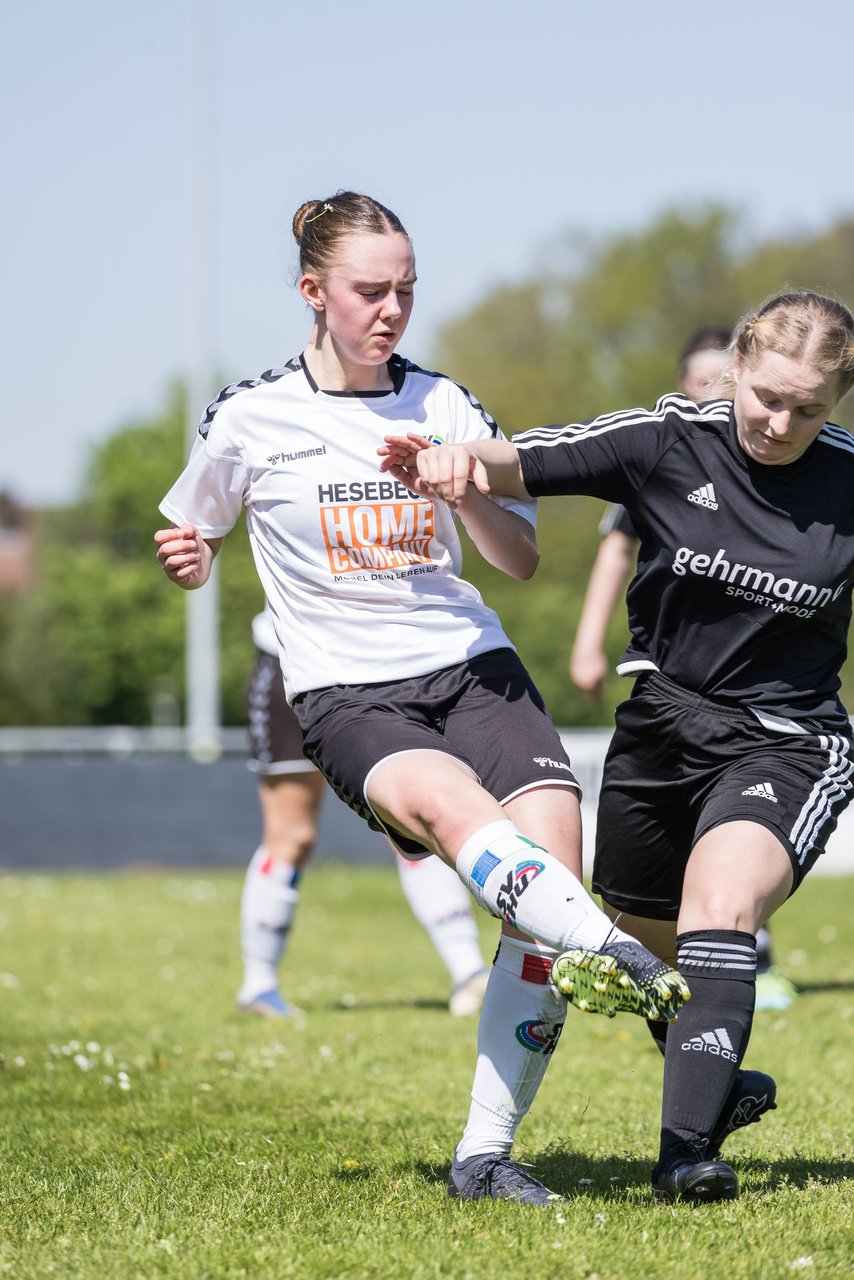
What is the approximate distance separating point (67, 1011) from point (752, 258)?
1890 inches

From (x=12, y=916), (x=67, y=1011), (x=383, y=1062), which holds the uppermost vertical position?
(x=383, y=1062)

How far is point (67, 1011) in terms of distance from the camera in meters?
8.59

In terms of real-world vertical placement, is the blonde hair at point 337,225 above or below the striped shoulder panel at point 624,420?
above

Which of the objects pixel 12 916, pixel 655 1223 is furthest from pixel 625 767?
pixel 12 916

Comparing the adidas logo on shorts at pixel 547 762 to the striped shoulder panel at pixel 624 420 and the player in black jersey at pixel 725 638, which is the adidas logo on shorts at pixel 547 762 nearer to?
the player in black jersey at pixel 725 638

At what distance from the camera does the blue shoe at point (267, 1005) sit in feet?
26.7

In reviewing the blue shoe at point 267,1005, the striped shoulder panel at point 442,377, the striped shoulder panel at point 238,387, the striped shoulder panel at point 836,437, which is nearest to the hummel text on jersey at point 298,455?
the striped shoulder panel at point 238,387

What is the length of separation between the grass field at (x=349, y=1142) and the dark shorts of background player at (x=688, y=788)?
84cm

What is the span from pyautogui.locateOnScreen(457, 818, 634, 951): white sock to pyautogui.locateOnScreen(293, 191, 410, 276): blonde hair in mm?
1714

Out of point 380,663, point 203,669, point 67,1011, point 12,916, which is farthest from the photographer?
point 203,669

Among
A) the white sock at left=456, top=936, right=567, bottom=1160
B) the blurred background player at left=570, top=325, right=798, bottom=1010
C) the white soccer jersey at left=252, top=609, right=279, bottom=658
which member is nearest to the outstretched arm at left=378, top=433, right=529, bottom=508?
the white sock at left=456, top=936, right=567, bottom=1160

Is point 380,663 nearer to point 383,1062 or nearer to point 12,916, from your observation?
point 383,1062

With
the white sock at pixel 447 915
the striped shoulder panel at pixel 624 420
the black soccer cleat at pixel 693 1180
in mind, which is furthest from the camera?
the white sock at pixel 447 915

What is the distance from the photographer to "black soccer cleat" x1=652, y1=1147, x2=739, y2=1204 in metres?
3.72
